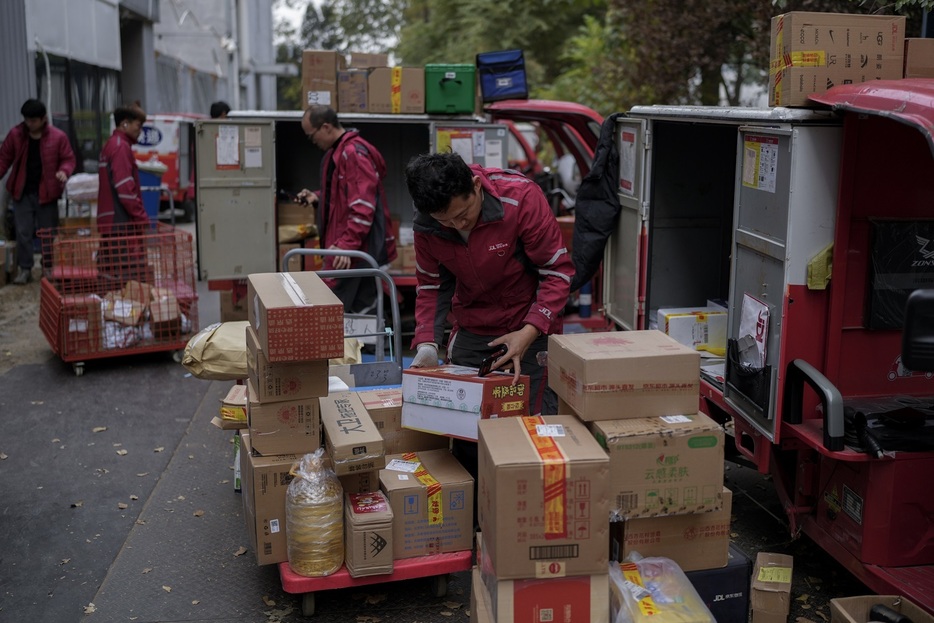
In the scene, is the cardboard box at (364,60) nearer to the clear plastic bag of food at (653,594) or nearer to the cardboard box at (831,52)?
the cardboard box at (831,52)

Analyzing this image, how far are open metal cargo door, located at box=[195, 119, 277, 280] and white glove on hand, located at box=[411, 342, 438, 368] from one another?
4.53 meters

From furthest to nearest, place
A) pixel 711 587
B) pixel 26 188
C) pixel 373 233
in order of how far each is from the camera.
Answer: pixel 26 188 < pixel 373 233 < pixel 711 587

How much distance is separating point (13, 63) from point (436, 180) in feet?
34.4

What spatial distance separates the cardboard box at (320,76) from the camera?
9273 millimetres

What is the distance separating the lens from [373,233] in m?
8.16

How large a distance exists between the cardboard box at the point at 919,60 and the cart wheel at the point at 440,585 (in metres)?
3.17

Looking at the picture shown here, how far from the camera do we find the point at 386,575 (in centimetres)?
448

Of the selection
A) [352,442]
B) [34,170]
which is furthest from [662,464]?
[34,170]

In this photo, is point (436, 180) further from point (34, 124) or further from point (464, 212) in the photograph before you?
point (34, 124)

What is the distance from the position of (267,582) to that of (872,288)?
124 inches

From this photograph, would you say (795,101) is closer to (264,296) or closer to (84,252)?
(264,296)

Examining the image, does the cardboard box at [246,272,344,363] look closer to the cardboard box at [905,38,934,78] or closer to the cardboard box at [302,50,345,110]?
the cardboard box at [905,38,934,78]

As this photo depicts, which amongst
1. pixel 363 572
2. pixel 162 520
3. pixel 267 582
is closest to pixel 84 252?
pixel 162 520

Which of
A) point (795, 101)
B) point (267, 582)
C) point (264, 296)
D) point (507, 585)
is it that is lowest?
point (267, 582)
